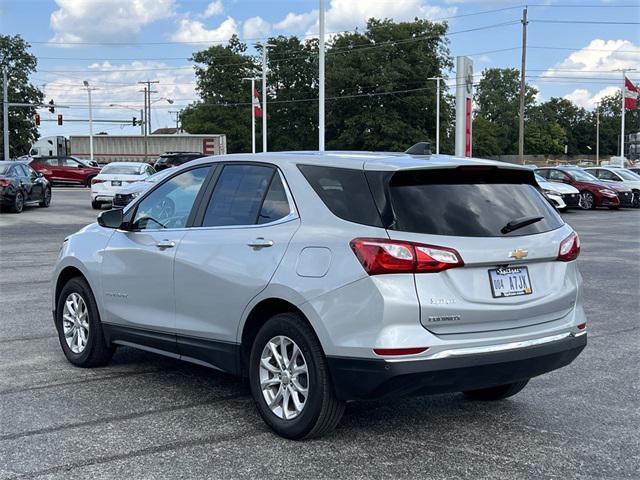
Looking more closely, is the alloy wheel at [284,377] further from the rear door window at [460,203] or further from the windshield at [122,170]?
the windshield at [122,170]

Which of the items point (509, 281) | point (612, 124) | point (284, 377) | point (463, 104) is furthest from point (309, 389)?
point (612, 124)

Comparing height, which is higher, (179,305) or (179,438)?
(179,305)

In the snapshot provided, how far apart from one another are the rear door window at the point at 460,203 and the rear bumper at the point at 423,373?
2.25 ft

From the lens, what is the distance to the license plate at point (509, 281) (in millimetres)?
4434

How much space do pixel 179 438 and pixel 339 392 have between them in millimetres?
1032

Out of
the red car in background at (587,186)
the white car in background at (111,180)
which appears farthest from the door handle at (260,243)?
the red car in background at (587,186)

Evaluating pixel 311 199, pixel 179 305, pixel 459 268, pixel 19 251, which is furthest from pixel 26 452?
pixel 19 251

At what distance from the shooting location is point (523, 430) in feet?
16.2

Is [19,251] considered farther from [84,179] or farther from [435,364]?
[84,179]

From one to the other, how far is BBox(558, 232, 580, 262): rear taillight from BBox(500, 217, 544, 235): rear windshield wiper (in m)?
0.24

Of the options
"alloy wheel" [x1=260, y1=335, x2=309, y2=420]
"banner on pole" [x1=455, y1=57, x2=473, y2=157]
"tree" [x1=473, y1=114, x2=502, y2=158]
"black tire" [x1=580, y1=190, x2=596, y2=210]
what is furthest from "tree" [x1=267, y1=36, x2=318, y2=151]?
"alloy wheel" [x1=260, y1=335, x2=309, y2=420]

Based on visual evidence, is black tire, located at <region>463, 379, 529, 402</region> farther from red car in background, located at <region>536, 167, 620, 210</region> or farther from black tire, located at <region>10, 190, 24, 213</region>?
red car in background, located at <region>536, 167, 620, 210</region>

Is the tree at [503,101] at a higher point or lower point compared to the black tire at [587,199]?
higher

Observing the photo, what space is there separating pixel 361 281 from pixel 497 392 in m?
1.81
